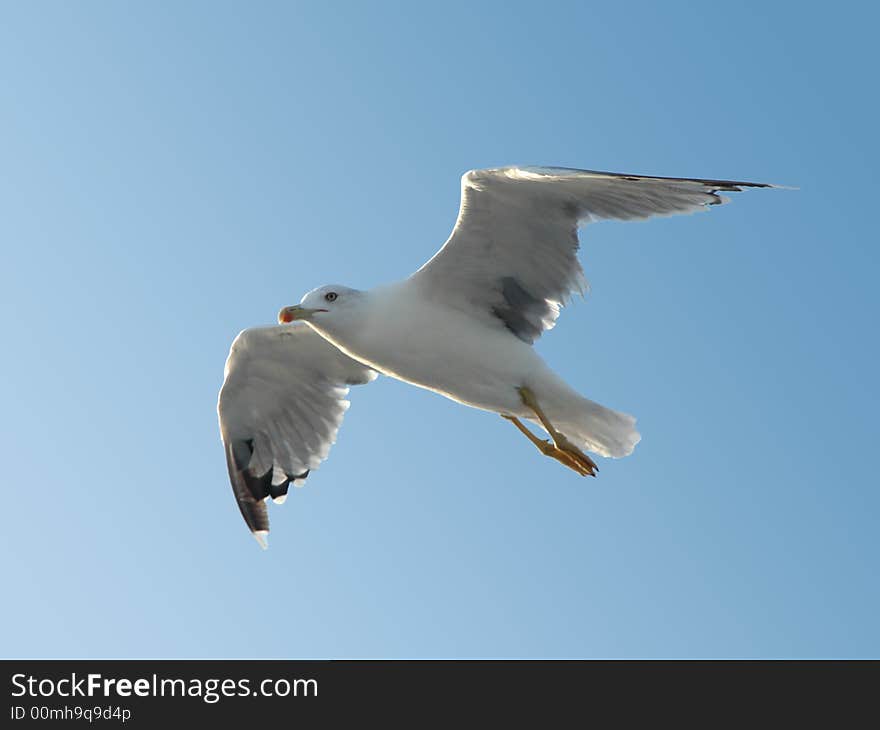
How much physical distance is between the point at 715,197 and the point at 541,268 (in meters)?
1.46

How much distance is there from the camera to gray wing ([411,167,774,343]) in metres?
8.27

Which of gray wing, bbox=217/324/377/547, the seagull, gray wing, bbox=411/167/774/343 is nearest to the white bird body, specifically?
the seagull

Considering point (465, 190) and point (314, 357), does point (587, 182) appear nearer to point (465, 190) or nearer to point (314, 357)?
point (465, 190)

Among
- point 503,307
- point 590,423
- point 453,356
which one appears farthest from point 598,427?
point 453,356

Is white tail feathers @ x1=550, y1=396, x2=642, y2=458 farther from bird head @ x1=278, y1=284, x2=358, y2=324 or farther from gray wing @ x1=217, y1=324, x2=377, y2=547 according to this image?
gray wing @ x1=217, y1=324, x2=377, y2=547

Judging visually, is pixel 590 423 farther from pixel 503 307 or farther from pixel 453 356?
pixel 453 356

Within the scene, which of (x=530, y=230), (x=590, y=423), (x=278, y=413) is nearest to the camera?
(x=530, y=230)

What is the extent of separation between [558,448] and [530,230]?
1601mm

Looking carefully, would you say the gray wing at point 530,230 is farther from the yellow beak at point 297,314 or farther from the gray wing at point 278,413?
the gray wing at point 278,413

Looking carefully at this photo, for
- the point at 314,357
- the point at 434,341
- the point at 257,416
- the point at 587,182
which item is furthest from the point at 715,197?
the point at 257,416

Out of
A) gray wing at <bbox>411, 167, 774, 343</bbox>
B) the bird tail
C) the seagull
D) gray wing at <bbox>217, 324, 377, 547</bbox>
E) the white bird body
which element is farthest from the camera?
gray wing at <bbox>217, 324, 377, 547</bbox>

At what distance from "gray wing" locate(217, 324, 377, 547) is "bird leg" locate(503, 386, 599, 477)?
2.17 metres

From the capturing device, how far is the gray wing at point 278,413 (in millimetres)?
10664

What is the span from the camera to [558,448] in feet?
30.2
